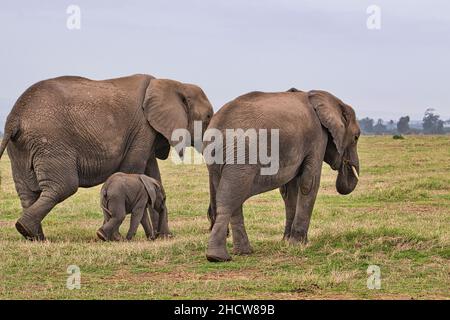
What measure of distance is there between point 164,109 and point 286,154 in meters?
3.02

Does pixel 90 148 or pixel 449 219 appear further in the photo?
pixel 449 219

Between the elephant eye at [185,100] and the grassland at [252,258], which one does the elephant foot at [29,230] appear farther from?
the elephant eye at [185,100]

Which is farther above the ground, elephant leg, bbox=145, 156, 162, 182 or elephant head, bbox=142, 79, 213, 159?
elephant head, bbox=142, 79, 213, 159

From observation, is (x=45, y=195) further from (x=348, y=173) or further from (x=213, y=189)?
(x=348, y=173)

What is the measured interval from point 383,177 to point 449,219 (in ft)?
25.3

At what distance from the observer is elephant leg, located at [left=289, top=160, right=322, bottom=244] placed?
463 inches

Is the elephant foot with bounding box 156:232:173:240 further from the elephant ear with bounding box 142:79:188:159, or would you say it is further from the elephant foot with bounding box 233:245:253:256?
the elephant foot with bounding box 233:245:253:256

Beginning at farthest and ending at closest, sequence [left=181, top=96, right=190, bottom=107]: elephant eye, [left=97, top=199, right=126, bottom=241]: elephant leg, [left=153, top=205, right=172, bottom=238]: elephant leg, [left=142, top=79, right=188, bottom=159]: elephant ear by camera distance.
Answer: [left=181, top=96, right=190, bottom=107]: elephant eye < [left=142, top=79, right=188, bottom=159]: elephant ear < [left=153, top=205, right=172, bottom=238]: elephant leg < [left=97, top=199, right=126, bottom=241]: elephant leg

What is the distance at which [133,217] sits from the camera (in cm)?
1274

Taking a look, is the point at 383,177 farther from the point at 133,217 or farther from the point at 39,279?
the point at 39,279

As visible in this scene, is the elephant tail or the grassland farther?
the elephant tail

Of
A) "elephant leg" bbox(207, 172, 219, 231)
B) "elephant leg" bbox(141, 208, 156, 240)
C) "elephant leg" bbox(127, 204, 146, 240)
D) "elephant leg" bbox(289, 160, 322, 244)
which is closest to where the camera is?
"elephant leg" bbox(207, 172, 219, 231)

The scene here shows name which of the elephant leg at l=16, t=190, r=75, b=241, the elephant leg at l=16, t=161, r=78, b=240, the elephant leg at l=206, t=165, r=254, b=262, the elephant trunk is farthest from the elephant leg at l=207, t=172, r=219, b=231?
the elephant leg at l=16, t=190, r=75, b=241

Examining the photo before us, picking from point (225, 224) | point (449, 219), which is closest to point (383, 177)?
point (449, 219)
